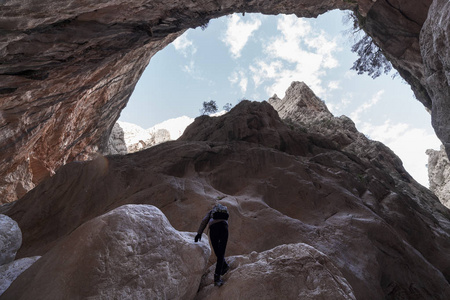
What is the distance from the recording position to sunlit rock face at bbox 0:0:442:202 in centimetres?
1139

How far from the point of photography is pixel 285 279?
5.43m

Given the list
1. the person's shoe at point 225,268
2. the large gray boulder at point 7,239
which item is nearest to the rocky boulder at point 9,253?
the large gray boulder at point 7,239

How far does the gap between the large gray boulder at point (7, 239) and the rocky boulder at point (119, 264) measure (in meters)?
2.37

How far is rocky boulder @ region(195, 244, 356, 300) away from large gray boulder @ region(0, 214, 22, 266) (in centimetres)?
531

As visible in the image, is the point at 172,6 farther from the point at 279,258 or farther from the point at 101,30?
the point at 279,258

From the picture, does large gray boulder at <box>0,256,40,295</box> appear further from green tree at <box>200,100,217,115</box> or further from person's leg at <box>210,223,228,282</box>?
green tree at <box>200,100,217,115</box>

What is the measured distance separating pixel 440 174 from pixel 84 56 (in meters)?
46.6

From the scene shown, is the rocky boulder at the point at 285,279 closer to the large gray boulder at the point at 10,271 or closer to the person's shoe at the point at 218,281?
the person's shoe at the point at 218,281

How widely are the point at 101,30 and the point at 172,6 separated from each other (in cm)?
448

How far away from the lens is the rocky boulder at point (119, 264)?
14.7ft

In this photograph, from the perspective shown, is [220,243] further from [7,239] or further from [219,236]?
[7,239]

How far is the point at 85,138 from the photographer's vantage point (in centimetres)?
2619

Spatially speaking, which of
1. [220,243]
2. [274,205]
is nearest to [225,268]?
[220,243]

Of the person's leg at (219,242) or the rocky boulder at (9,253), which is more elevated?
the person's leg at (219,242)
